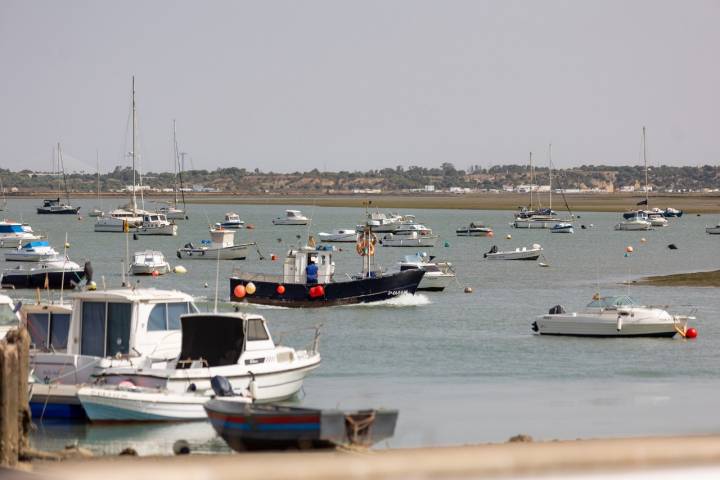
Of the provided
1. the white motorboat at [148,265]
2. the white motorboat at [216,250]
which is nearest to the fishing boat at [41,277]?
the white motorboat at [148,265]

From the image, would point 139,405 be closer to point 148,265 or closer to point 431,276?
point 431,276

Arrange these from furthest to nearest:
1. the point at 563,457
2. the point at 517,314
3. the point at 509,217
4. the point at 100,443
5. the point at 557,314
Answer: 1. the point at 509,217
2. the point at 517,314
3. the point at 557,314
4. the point at 100,443
5. the point at 563,457

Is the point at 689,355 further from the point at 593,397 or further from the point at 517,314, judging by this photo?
the point at 517,314

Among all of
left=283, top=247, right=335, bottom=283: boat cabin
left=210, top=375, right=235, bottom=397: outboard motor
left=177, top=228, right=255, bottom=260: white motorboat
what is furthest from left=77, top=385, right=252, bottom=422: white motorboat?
left=177, top=228, right=255, bottom=260: white motorboat

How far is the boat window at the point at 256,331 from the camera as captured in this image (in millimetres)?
23328

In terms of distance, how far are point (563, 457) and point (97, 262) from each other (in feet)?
248

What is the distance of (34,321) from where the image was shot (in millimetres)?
24578

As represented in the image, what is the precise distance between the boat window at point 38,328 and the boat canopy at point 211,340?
127 inches

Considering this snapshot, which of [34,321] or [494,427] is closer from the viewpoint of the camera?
[494,427]

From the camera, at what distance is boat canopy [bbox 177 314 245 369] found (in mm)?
22844

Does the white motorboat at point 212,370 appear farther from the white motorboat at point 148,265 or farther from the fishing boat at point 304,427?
the white motorboat at point 148,265

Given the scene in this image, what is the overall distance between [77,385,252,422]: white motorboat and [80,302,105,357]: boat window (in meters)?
2.35

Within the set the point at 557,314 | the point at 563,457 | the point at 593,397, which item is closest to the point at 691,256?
the point at 557,314

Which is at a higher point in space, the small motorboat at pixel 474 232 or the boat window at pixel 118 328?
the boat window at pixel 118 328
